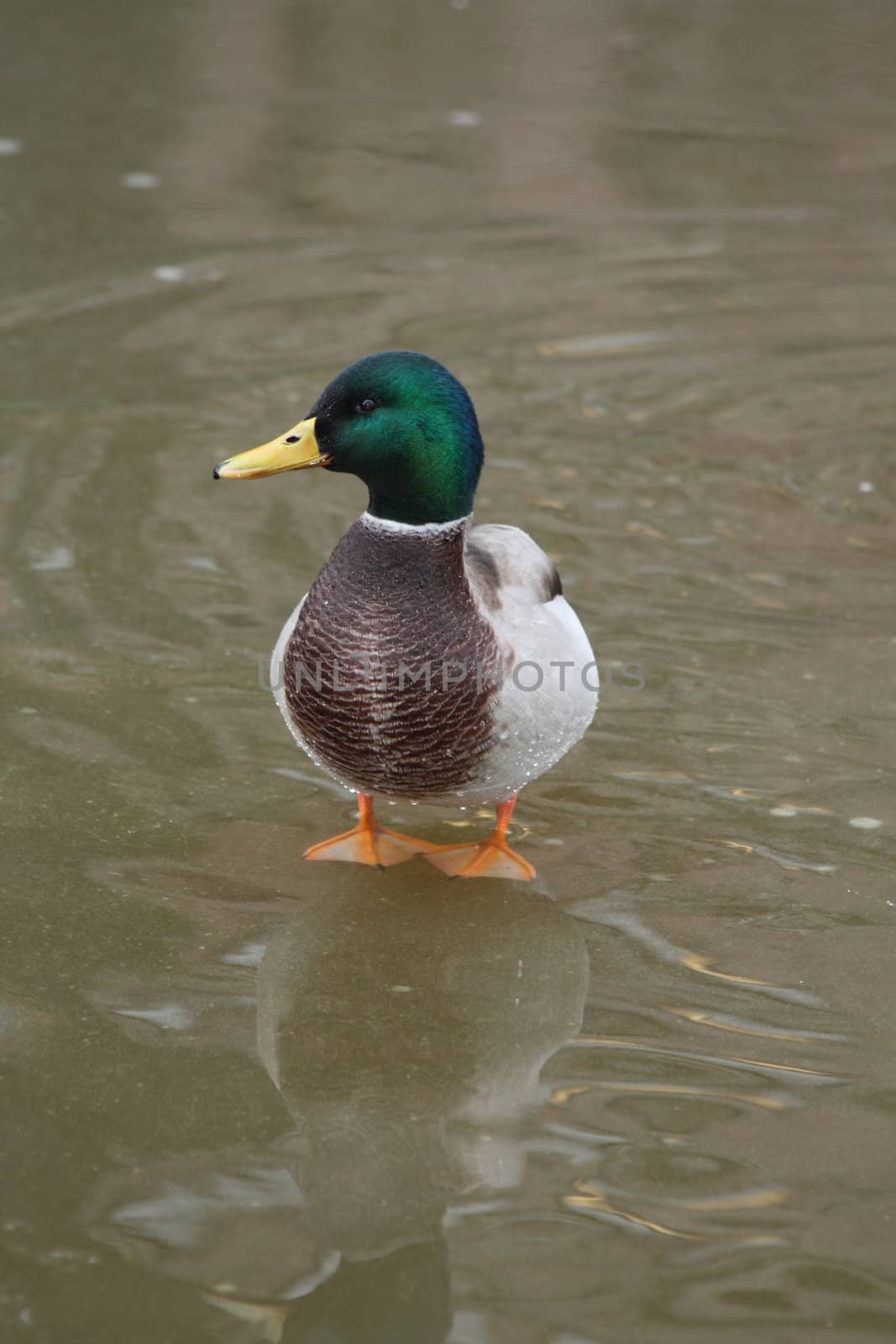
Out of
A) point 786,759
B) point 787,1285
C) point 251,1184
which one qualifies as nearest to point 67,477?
point 786,759

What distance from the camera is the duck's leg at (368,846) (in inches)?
144

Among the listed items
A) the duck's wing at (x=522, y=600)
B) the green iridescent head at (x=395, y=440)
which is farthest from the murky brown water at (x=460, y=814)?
the green iridescent head at (x=395, y=440)

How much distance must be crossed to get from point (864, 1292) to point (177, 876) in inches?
67.1

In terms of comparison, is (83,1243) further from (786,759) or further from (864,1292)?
(786,759)

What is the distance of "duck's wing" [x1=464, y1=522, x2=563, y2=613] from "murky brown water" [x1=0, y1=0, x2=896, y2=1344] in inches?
23.4

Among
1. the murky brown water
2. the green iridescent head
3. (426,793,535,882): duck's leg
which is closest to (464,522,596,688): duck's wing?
the green iridescent head

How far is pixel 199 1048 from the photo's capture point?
3.00m

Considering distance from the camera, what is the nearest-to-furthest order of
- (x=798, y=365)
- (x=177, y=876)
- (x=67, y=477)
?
(x=177, y=876) → (x=67, y=477) → (x=798, y=365)

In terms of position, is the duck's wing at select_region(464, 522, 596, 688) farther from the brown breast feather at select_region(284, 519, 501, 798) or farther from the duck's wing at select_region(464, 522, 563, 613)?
the brown breast feather at select_region(284, 519, 501, 798)

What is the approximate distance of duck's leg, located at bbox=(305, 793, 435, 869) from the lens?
144 inches

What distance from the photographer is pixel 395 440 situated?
320cm

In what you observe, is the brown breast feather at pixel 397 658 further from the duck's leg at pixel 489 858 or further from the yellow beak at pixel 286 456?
the duck's leg at pixel 489 858

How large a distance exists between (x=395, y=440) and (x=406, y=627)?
0.36 metres

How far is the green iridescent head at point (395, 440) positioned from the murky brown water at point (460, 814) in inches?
35.0
